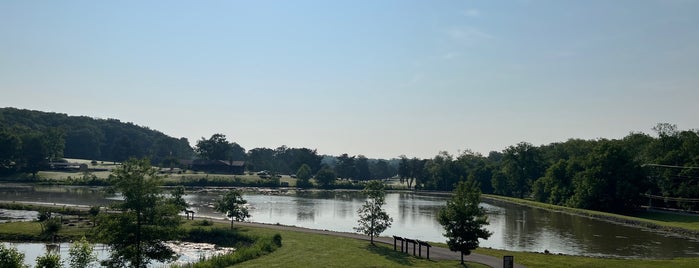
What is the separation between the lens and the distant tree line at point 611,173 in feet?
243

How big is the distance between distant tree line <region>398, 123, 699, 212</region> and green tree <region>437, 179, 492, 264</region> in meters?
49.7

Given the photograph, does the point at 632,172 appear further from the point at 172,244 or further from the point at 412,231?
the point at 172,244

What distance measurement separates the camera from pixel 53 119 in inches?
7047

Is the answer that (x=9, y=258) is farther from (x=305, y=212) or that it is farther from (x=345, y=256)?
(x=305, y=212)

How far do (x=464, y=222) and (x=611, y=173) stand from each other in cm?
6147

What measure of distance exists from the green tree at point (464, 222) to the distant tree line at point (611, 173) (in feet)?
163

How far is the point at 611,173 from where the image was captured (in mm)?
78625

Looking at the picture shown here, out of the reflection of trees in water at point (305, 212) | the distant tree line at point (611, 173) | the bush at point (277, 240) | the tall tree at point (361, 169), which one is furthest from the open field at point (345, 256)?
the tall tree at point (361, 169)

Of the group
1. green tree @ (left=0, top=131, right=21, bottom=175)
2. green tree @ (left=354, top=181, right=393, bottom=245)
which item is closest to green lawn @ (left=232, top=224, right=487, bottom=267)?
green tree @ (left=354, top=181, right=393, bottom=245)

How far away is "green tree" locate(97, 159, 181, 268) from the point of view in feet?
81.1

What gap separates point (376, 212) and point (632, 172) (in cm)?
6024

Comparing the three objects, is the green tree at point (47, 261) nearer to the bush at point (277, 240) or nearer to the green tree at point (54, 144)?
the bush at point (277, 240)

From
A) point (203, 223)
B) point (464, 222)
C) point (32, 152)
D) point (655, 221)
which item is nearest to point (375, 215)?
point (464, 222)

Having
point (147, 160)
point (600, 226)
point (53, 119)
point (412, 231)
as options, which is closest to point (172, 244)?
point (147, 160)
